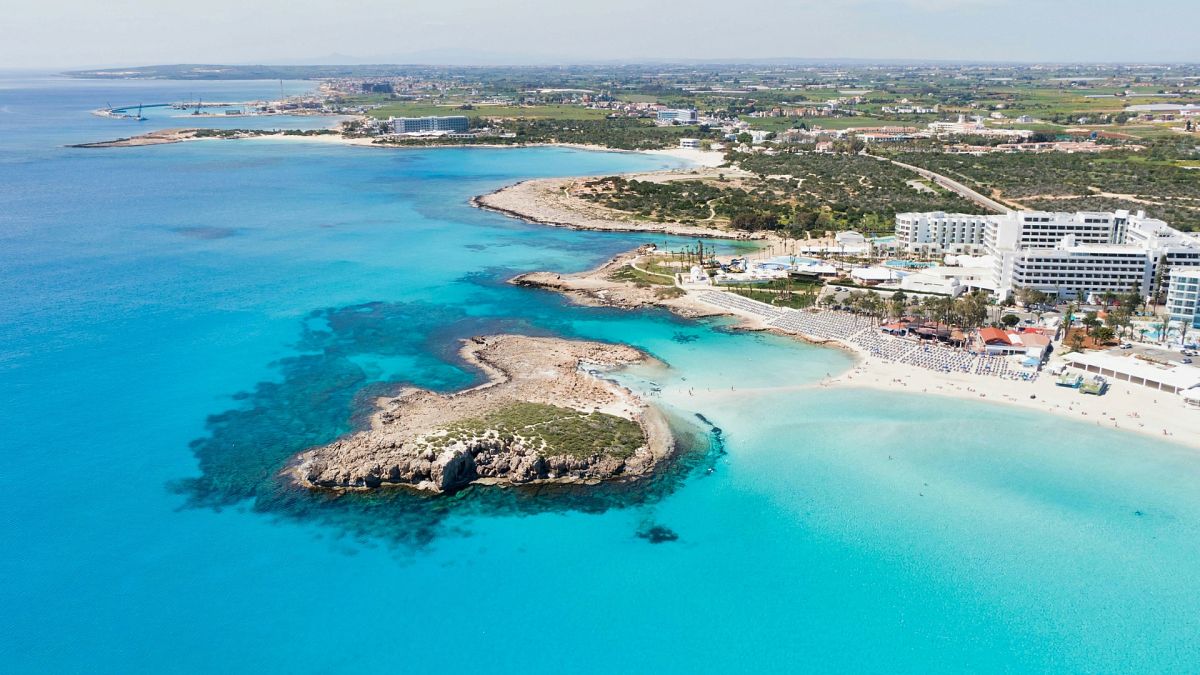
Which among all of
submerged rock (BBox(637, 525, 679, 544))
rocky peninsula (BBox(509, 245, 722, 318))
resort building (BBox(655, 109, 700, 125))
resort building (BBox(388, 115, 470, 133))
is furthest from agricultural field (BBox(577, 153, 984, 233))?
resort building (BBox(388, 115, 470, 133))

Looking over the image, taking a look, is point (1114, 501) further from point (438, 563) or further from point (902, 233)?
point (902, 233)

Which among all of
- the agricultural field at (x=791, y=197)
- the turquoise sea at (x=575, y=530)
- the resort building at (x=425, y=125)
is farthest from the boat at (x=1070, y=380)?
the resort building at (x=425, y=125)

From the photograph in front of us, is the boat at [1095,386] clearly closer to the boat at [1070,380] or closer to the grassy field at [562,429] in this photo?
the boat at [1070,380]

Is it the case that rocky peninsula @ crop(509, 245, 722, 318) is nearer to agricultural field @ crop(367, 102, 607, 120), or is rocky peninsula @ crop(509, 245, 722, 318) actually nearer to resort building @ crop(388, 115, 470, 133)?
resort building @ crop(388, 115, 470, 133)

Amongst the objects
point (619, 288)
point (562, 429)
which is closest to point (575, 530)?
point (562, 429)

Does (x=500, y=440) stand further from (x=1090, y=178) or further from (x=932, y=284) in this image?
(x=1090, y=178)

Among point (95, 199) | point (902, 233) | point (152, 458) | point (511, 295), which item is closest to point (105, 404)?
point (152, 458)
